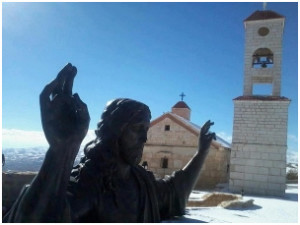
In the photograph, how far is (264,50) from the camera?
1557 cm

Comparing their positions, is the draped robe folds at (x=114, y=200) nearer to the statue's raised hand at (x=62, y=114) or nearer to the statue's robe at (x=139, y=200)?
the statue's robe at (x=139, y=200)

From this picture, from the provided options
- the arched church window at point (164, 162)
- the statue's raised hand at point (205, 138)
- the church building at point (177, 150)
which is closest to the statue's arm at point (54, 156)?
the statue's raised hand at point (205, 138)

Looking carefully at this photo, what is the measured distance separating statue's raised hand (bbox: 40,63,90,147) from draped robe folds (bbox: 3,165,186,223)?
22 centimetres

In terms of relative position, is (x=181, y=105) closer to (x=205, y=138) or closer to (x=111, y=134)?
(x=205, y=138)

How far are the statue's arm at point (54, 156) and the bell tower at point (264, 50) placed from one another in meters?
15.0

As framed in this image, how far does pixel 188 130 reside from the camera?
18.8m

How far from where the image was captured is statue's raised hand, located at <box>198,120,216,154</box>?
1771mm

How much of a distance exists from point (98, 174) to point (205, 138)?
26.5 inches

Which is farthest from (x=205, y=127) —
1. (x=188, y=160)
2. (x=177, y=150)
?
(x=177, y=150)

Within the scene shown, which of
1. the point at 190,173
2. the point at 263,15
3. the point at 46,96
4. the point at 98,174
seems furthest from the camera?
the point at 263,15

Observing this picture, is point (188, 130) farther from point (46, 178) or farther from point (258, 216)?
point (46, 178)

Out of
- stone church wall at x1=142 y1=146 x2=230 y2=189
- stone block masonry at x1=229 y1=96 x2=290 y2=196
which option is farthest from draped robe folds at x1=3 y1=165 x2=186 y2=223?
stone church wall at x1=142 y1=146 x2=230 y2=189

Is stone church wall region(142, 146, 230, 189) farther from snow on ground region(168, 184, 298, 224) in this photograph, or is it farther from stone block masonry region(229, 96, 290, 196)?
snow on ground region(168, 184, 298, 224)

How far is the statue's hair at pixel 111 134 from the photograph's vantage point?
4.45 feet
